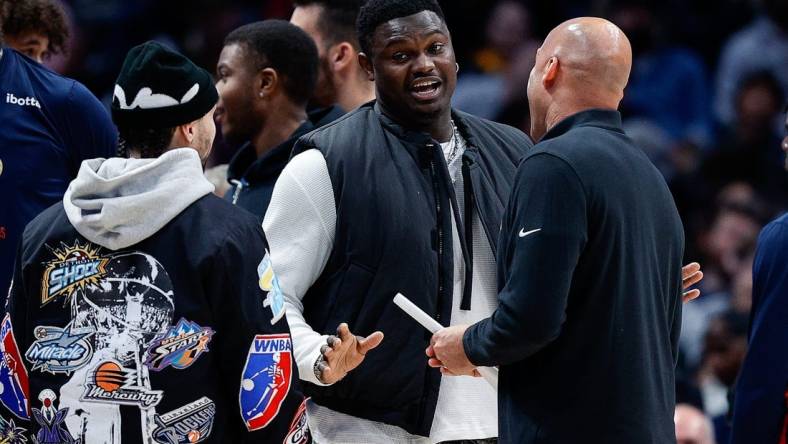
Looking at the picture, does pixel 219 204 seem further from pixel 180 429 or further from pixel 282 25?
pixel 282 25

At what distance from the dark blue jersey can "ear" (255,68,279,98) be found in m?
0.63

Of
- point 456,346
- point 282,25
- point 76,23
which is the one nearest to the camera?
point 456,346

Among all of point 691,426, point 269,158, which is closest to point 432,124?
point 269,158

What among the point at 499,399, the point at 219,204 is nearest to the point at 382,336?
the point at 499,399

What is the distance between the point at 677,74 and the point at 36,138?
6372 mm

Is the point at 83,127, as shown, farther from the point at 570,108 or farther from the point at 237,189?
the point at 570,108

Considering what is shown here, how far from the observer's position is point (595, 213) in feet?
10.7

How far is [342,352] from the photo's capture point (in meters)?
3.48

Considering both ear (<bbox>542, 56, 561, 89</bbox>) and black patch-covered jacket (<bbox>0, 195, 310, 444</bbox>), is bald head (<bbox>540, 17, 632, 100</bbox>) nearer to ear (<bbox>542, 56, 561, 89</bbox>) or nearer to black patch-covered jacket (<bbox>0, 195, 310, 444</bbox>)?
ear (<bbox>542, 56, 561, 89</bbox>)

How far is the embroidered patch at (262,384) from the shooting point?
127 inches

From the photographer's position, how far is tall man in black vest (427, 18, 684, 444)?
3.21 meters

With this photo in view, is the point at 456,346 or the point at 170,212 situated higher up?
the point at 170,212

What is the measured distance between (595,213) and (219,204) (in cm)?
Answer: 95

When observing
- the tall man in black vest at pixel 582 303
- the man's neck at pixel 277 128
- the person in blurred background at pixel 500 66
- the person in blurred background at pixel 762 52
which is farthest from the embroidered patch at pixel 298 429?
the person in blurred background at pixel 762 52
